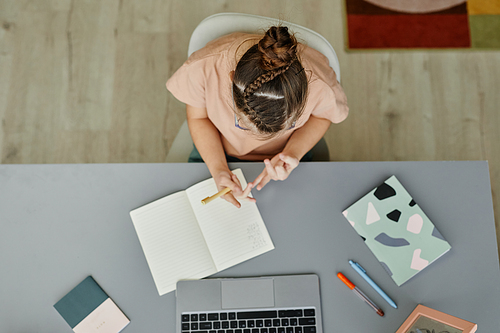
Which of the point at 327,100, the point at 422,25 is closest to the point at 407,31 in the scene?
the point at 422,25

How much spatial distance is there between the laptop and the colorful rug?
128 centimetres

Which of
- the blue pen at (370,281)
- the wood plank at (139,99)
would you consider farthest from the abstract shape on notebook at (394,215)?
the wood plank at (139,99)

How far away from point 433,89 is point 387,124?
291 mm

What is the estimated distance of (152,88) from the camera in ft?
5.08

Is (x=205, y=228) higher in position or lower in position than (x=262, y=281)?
higher

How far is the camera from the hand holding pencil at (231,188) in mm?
751

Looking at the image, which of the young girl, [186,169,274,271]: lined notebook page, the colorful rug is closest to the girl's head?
the young girl

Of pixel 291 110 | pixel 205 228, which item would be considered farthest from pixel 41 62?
pixel 291 110

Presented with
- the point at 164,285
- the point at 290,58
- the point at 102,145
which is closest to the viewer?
the point at 290,58

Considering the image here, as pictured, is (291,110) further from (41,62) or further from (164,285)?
(41,62)

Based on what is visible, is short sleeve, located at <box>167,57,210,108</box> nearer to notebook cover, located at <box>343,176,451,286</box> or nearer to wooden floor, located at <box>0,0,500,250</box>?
notebook cover, located at <box>343,176,451,286</box>

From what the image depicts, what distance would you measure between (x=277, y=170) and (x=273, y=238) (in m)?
0.16

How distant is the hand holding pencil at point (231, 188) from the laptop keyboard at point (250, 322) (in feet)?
0.80

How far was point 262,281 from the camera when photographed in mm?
743
